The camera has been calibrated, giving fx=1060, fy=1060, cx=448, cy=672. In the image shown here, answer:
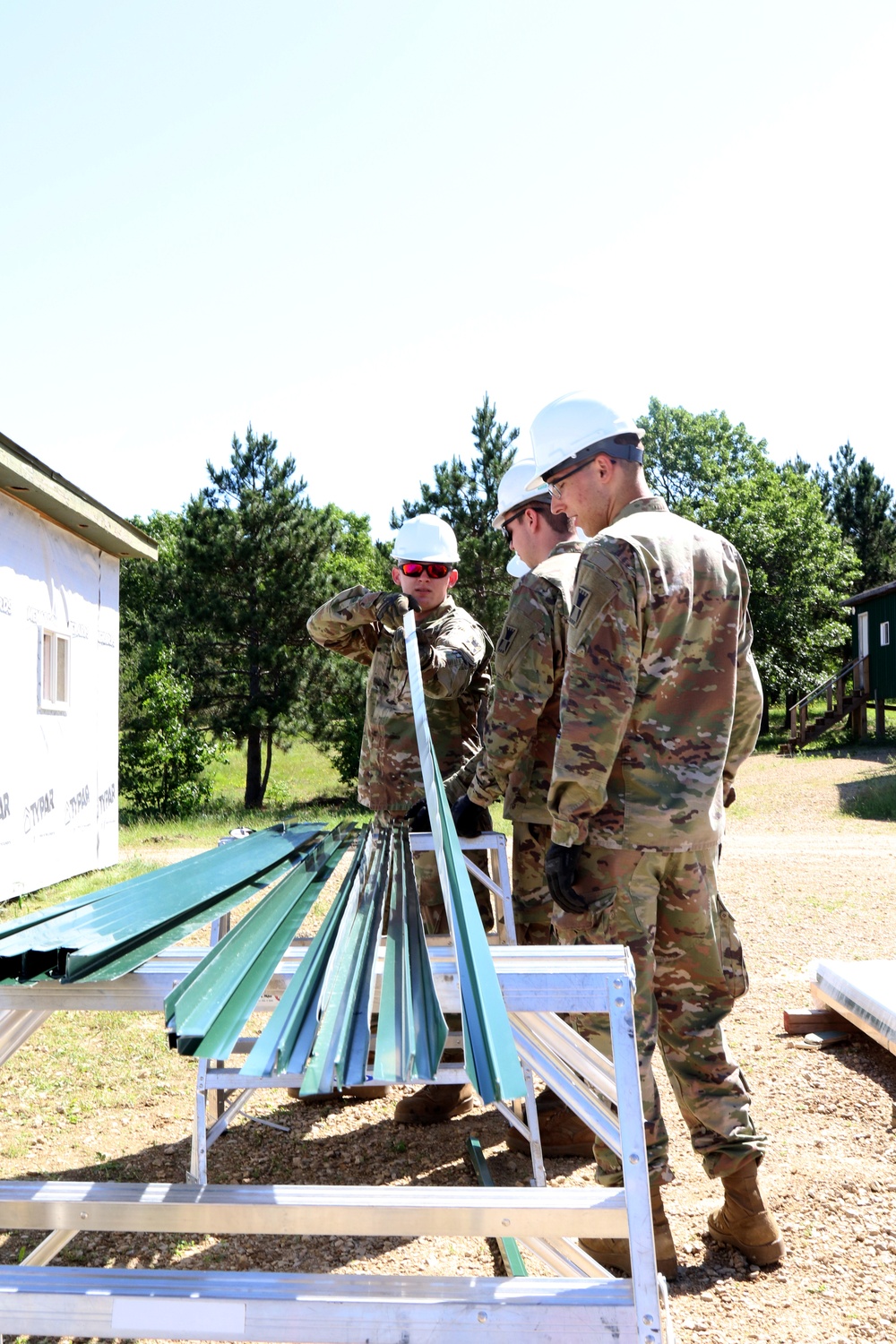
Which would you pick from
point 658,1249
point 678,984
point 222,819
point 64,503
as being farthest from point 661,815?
point 222,819

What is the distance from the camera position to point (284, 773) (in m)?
34.4

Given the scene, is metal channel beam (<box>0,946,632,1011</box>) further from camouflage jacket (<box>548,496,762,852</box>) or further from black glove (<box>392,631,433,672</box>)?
black glove (<box>392,631,433,672</box>)

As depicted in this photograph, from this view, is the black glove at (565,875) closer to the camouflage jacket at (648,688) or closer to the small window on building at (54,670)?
the camouflage jacket at (648,688)

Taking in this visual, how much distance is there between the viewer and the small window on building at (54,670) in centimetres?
985

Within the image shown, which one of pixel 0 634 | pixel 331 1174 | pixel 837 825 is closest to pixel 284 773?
pixel 837 825

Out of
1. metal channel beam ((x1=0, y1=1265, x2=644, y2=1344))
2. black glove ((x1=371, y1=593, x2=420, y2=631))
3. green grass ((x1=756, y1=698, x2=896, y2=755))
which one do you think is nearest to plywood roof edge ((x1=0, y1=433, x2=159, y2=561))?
black glove ((x1=371, y1=593, x2=420, y2=631))

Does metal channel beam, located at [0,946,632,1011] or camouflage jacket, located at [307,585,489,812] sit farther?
camouflage jacket, located at [307,585,489,812]

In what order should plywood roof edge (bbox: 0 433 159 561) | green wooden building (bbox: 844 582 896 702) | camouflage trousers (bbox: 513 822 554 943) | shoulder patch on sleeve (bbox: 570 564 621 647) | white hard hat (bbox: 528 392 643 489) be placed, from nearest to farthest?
shoulder patch on sleeve (bbox: 570 564 621 647), white hard hat (bbox: 528 392 643 489), camouflage trousers (bbox: 513 822 554 943), plywood roof edge (bbox: 0 433 159 561), green wooden building (bbox: 844 582 896 702)

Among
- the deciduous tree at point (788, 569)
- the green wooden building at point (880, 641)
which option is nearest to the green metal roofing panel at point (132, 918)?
the green wooden building at point (880, 641)

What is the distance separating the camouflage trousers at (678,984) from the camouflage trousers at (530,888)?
1.10 metres

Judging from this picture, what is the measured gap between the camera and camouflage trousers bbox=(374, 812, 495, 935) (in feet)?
13.8

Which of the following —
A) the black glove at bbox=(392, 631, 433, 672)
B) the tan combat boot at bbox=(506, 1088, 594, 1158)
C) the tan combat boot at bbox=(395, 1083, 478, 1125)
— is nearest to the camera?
the tan combat boot at bbox=(506, 1088, 594, 1158)

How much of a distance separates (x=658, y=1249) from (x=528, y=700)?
1.58 meters

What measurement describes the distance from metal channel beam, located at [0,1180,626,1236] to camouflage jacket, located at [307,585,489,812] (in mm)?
2724
